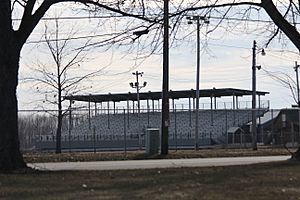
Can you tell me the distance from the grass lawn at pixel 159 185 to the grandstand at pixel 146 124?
97.1 ft

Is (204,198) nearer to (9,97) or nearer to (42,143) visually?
(9,97)

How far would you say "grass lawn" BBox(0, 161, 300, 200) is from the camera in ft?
38.9

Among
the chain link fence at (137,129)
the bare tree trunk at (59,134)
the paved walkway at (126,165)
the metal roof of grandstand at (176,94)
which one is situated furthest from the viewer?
the metal roof of grandstand at (176,94)

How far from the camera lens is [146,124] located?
6059 cm

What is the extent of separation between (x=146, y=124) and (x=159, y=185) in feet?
155

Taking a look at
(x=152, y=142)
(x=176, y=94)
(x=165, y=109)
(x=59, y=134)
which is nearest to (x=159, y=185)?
(x=152, y=142)

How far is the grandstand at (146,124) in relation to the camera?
2053 inches

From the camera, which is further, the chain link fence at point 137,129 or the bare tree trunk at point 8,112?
the chain link fence at point 137,129

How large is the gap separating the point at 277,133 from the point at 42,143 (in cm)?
1922

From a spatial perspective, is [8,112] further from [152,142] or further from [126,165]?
[152,142]

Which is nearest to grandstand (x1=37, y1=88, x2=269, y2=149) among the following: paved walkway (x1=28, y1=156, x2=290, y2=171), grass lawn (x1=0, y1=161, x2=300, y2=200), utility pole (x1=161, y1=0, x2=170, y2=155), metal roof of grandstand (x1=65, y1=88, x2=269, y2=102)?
metal roof of grandstand (x1=65, y1=88, x2=269, y2=102)

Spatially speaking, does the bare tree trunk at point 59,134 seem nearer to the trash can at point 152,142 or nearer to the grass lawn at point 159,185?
the trash can at point 152,142

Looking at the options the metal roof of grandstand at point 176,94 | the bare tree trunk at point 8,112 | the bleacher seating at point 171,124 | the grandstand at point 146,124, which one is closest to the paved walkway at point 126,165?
the bare tree trunk at point 8,112

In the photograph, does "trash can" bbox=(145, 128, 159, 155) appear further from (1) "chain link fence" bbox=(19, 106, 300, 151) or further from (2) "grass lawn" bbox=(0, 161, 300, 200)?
(2) "grass lawn" bbox=(0, 161, 300, 200)
